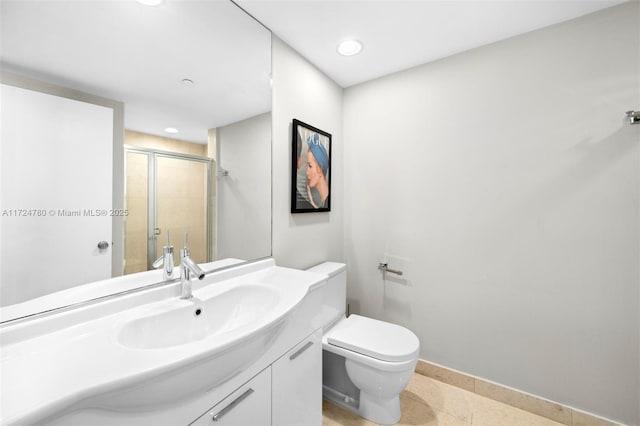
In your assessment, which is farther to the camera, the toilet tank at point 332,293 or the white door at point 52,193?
the toilet tank at point 332,293

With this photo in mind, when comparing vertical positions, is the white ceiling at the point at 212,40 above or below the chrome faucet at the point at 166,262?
above

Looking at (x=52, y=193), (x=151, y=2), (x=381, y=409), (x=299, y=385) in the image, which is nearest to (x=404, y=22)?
(x=151, y=2)

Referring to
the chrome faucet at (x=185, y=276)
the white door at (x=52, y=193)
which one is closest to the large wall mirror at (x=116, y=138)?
the white door at (x=52, y=193)

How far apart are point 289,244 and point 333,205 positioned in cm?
59

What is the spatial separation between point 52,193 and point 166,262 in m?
0.43

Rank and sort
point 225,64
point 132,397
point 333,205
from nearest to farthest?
point 132,397 < point 225,64 < point 333,205

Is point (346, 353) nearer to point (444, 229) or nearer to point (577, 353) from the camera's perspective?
point (444, 229)

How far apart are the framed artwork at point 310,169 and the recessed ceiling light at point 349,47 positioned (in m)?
0.53

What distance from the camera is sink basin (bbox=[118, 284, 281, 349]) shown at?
0.87 m

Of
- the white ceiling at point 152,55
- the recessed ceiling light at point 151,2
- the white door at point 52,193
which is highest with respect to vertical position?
the recessed ceiling light at point 151,2

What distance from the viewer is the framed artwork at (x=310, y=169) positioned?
1.77 metres

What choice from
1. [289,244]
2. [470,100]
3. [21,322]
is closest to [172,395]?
[21,322]

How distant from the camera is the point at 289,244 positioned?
1766 millimetres

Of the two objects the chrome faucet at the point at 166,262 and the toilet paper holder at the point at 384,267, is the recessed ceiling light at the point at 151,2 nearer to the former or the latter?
the chrome faucet at the point at 166,262
